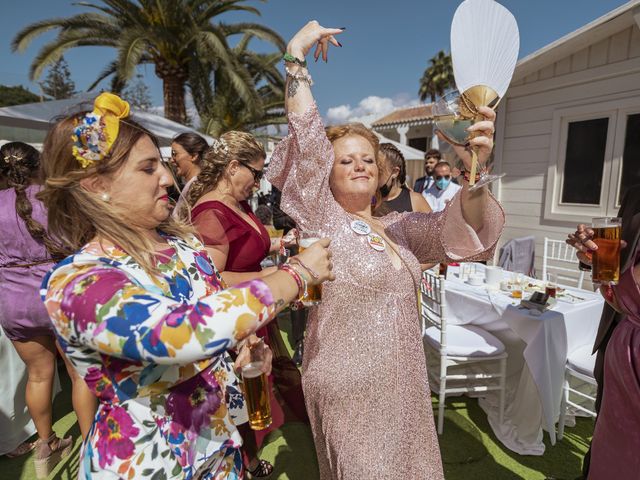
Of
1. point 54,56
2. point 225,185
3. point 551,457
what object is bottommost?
point 551,457

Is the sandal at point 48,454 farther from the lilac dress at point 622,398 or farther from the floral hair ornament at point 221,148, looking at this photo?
the lilac dress at point 622,398

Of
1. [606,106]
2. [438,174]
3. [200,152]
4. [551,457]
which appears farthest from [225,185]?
[606,106]

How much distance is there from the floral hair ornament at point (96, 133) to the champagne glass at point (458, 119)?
100cm

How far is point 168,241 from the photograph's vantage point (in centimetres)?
125

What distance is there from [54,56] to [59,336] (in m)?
10.6

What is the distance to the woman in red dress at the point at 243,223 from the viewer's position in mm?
2221

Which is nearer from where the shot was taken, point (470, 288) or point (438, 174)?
point (470, 288)

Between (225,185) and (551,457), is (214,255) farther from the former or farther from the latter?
(551,457)

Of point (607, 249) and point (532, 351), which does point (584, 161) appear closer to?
point (532, 351)

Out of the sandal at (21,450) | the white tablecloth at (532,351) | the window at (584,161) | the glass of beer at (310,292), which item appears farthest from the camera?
the window at (584,161)

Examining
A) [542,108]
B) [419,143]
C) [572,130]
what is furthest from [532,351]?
[419,143]

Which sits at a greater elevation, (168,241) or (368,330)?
(168,241)

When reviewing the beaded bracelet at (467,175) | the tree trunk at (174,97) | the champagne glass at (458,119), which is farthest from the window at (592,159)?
the tree trunk at (174,97)

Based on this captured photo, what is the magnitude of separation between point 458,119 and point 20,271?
9.35 ft
